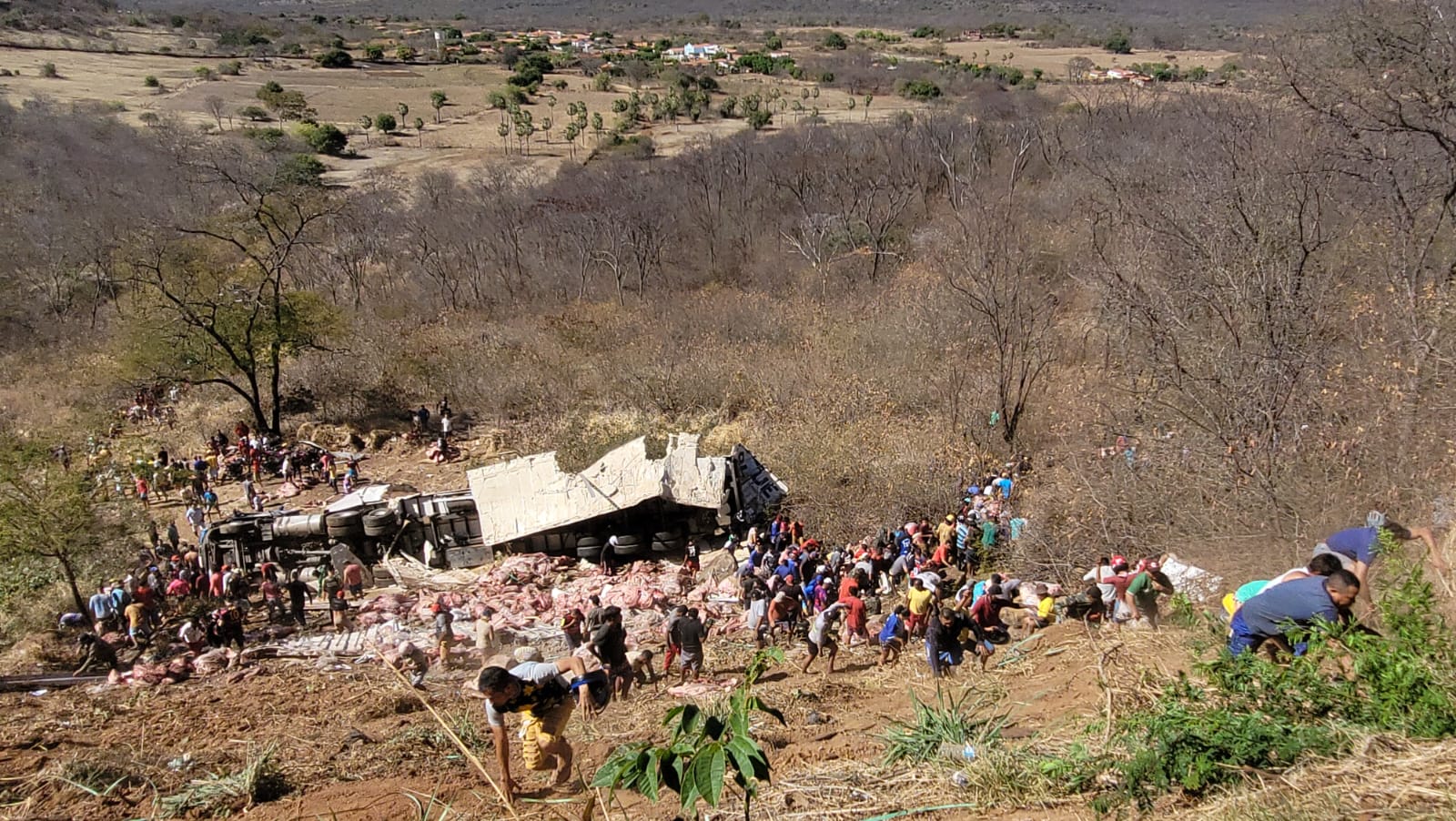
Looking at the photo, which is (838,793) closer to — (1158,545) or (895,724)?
(895,724)

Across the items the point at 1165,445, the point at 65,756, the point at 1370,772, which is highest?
the point at 1370,772

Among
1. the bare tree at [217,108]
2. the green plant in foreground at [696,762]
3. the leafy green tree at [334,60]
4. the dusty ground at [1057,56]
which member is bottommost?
the green plant in foreground at [696,762]

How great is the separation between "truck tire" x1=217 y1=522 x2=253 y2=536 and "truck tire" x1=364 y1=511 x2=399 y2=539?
6.31 feet

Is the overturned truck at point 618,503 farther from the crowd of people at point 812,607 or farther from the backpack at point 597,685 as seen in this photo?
the backpack at point 597,685

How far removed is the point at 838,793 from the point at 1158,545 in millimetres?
7547

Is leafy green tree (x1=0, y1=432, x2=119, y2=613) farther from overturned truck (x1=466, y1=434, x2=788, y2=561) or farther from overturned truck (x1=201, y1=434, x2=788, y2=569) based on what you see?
overturned truck (x1=466, y1=434, x2=788, y2=561)

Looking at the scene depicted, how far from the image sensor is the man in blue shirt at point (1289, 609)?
202 inches

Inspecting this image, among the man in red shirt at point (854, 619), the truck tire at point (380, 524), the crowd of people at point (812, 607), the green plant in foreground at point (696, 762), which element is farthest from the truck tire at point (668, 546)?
the green plant in foreground at point (696, 762)

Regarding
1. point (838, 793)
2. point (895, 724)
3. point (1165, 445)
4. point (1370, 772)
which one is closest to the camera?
point (1370, 772)

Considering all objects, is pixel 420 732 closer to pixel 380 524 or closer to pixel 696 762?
pixel 696 762

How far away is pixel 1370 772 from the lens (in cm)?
414

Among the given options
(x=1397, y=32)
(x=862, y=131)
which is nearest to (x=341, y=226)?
(x=862, y=131)

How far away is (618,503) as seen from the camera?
15172mm

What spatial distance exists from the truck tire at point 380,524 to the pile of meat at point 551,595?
1553 mm
